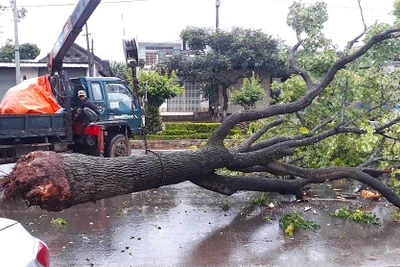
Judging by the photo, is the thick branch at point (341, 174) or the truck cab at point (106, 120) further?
the truck cab at point (106, 120)

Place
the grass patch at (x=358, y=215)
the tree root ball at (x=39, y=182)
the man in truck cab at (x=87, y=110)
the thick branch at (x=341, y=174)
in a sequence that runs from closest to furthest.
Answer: the tree root ball at (x=39, y=182) < the thick branch at (x=341, y=174) < the grass patch at (x=358, y=215) < the man in truck cab at (x=87, y=110)

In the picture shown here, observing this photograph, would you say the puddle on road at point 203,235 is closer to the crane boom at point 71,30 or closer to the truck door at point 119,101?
the crane boom at point 71,30

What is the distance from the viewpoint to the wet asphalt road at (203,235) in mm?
5805

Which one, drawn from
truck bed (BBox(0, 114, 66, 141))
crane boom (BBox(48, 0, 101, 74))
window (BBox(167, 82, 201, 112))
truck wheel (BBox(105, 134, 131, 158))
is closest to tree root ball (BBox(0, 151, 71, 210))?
crane boom (BBox(48, 0, 101, 74))

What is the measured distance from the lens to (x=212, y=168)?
22.7 feet

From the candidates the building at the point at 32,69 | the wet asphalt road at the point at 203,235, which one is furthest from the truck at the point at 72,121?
the building at the point at 32,69

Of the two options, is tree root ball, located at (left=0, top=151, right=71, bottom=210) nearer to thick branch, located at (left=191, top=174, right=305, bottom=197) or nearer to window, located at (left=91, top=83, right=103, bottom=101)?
thick branch, located at (left=191, top=174, right=305, bottom=197)

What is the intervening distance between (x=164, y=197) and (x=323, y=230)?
11.0ft

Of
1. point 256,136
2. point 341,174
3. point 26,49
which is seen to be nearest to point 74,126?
point 256,136

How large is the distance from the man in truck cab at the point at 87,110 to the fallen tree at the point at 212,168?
4.44m

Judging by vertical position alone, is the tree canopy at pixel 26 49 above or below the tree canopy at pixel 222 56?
above

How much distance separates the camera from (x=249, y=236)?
6711 mm

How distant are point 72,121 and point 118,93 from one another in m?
1.54

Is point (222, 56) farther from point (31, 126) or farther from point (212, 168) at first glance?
point (212, 168)
